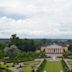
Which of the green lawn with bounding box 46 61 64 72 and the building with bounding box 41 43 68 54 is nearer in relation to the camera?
the green lawn with bounding box 46 61 64 72

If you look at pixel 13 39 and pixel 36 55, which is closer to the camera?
pixel 36 55

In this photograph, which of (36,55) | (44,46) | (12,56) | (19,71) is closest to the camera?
(19,71)

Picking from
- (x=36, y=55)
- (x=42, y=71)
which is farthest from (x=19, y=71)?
(x=36, y=55)

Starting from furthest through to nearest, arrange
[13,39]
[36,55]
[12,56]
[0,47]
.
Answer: [13,39]
[0,47]
[36,55]
[12,56]

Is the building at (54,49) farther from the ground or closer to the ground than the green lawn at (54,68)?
farther from the ground

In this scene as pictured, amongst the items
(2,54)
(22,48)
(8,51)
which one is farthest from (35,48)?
(2,54)

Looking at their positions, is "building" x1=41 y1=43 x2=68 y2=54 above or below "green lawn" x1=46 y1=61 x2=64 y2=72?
above

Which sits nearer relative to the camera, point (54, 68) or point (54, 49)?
point (54, 68)

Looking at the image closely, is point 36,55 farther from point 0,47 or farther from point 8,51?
point 0,47

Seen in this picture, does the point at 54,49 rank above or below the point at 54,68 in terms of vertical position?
above

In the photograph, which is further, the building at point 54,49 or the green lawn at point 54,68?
the building at point 54,49
